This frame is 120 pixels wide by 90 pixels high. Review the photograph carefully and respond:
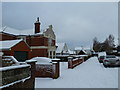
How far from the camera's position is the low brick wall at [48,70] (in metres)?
10.4

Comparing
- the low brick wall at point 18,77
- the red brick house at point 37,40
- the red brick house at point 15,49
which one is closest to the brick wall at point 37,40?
the red brick house at point 37,40

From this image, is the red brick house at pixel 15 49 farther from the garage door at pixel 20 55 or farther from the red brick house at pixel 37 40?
the red brick house at pixel 37 40

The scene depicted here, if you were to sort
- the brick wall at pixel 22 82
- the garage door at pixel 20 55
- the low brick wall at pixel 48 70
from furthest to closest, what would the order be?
1. the garage door at pixel 20 55
2. the low brick wall at pixel 48 70
3. the brick wall at pixel 22 82

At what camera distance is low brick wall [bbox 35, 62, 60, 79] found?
10.4 metres

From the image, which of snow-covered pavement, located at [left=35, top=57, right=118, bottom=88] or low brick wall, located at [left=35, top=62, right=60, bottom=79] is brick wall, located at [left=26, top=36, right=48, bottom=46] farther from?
low brick wall, located at [left=35, top=62, right=60, bottom=79]

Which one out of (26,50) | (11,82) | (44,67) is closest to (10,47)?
(26,50)

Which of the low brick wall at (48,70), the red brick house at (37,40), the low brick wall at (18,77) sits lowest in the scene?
the low brick wall at (48,70)

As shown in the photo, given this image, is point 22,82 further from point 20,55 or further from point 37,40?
point 37,40

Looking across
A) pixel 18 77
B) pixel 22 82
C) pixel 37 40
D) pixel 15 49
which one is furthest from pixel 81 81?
pixel 37 40

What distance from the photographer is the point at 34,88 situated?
25.0 ft

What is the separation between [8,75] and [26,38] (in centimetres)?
2375

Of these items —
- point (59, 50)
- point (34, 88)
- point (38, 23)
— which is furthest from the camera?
point (59, 50)

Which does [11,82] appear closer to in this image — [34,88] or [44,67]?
[34,88]

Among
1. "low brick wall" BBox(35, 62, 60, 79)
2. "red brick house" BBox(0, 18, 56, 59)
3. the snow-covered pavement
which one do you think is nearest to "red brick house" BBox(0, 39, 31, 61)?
"red brick house" BBox(0, 18, 56, 59)
